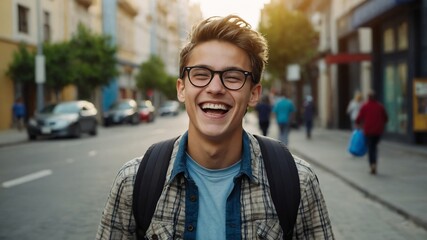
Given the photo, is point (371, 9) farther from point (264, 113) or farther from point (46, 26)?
point (46, 26)

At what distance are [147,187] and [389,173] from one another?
10579mm

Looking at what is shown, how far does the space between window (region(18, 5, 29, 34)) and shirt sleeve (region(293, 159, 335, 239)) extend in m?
33.7

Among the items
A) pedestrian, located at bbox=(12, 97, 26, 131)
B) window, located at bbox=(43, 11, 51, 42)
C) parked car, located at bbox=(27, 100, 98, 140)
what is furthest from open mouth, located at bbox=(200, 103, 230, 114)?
window, located at bbox=(43, 11, 51, 42)

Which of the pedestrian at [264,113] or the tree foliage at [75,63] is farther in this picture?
the tree foliage at [75,63]

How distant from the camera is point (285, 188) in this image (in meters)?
2.17

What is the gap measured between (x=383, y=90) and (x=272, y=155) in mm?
20815

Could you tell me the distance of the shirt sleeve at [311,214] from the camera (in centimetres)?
223

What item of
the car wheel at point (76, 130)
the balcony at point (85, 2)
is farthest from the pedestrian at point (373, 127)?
the balcony at point (85, 2)

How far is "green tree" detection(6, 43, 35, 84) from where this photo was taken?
3045 cm

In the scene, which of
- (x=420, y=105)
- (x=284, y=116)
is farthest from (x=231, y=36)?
(x=420, y=105)

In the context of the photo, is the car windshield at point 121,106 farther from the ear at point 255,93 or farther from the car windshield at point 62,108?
the ear at point 255,93

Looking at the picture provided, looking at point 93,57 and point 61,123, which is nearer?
point 61,123

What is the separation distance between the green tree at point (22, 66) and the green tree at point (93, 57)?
16.4ft

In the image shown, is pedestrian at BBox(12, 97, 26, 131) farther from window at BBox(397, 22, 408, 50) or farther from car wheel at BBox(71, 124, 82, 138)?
window at BBox(397, 22, 408, 50)
